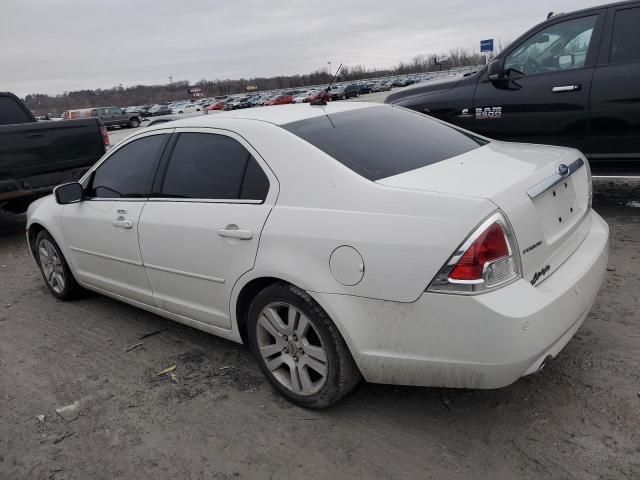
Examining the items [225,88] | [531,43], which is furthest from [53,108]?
[531,43]

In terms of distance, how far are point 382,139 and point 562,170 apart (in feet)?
3.16

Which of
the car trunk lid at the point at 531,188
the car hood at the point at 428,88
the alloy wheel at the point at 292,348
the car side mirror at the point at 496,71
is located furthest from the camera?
the car hood at the point at 428,88

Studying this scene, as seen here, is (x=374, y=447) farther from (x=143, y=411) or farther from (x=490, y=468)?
(x=143, y=411)

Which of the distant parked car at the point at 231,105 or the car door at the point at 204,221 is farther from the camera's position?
the distant parked car at the point at 231,105

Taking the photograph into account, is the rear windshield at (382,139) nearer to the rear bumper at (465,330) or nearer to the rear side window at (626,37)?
the rear bumper at (465,330)

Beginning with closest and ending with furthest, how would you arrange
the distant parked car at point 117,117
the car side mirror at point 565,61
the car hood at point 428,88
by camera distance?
the car side mirror at point 565,61
the car hood at point 428,88
the distant parked car at point 117,117

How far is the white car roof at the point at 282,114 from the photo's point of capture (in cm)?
325

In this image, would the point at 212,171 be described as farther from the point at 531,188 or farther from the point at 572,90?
the point at 572,90

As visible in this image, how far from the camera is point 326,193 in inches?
106

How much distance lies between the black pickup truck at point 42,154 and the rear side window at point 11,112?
4.53 feet

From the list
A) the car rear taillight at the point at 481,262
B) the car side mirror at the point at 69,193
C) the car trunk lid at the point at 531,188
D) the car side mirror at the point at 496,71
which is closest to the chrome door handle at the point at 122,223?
the car side mirror at the point at 69,193

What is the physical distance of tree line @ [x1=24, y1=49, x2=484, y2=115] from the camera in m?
103

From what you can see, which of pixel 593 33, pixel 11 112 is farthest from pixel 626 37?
pixel 11 112

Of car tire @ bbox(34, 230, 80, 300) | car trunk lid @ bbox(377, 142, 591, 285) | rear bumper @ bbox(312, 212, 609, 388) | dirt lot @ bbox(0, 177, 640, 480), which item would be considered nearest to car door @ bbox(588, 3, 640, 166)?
dirt lot @ bbox(0, 177, 640, 480)
